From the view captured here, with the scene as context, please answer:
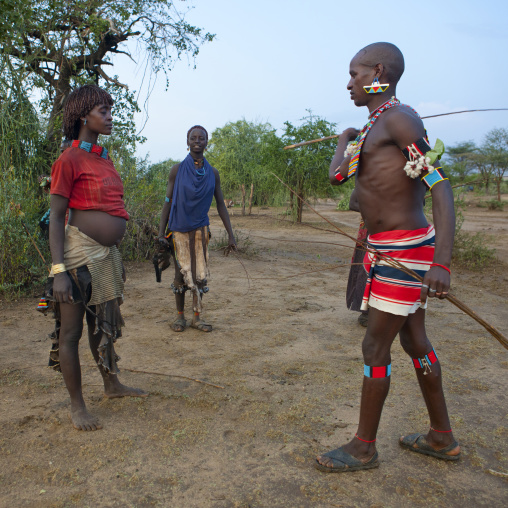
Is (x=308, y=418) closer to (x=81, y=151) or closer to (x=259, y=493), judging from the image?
(x=259, y=493)

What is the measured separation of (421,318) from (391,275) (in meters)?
0.29

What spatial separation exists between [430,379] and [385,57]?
1.50 m

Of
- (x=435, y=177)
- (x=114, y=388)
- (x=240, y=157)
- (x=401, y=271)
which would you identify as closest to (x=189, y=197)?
(x=114, y=388)

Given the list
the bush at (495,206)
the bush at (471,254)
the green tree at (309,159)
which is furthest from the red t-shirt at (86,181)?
the bush at (495,206)

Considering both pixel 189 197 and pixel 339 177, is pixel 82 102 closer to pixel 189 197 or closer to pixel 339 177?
pixel 339 177

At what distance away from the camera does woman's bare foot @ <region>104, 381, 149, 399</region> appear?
2.90 metres

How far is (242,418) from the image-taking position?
2.72 m

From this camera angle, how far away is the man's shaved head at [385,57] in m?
2.17

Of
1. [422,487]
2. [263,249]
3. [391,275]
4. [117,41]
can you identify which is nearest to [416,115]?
[391,275]

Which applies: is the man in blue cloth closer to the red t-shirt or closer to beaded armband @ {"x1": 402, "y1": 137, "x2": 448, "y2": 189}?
the red t-shirt

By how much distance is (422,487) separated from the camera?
6.88ft

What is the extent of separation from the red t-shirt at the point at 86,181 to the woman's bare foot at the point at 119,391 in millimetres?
1061

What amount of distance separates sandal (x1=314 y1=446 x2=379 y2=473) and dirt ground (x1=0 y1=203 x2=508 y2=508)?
32mm

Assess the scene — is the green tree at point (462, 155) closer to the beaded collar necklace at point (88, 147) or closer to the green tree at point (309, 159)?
the green tree at point (309, 159)
